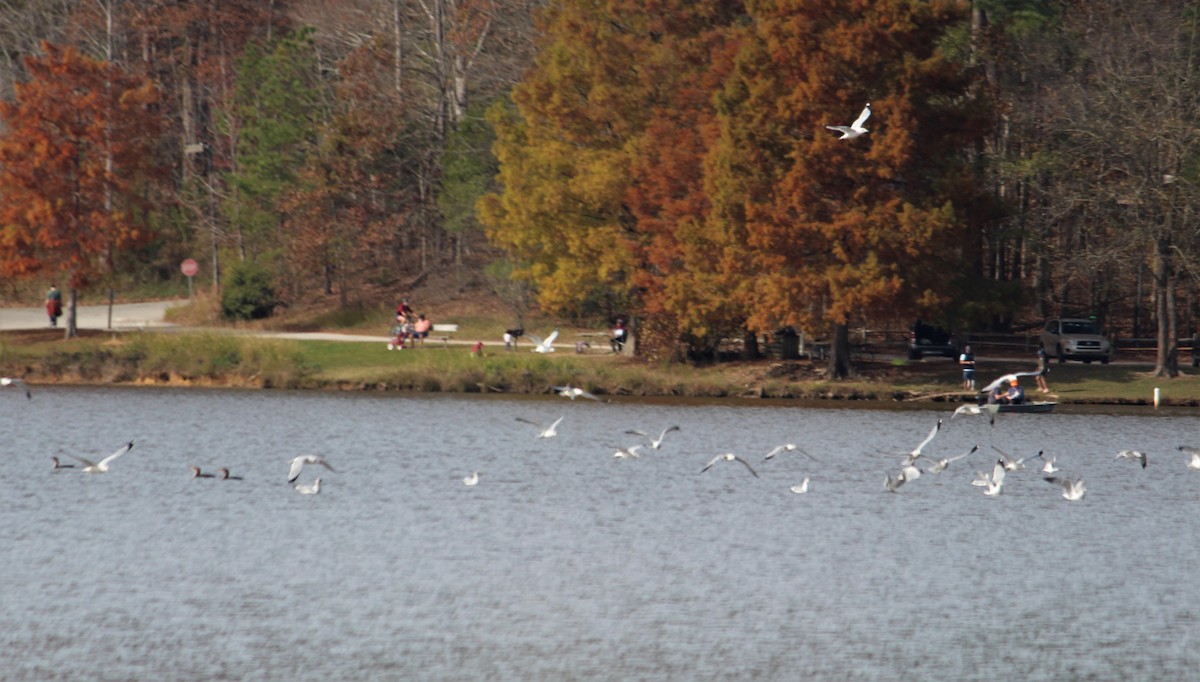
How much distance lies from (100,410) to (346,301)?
25393mm

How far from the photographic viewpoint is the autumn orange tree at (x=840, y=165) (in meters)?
54.5

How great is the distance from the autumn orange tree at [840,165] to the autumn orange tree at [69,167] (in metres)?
25.2

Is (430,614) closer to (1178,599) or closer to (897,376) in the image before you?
(1178,599)

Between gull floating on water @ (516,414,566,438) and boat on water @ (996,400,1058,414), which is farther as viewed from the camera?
boat on water @ (996,400,1058,414)

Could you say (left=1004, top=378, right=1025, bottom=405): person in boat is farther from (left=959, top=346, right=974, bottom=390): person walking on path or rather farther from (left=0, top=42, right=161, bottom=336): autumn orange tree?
(left=0, top=42, right=161, bottom=336): autumn orange tree

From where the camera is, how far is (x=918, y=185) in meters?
57.1

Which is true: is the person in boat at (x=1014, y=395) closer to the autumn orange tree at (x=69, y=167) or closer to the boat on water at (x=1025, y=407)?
the boat on water at (x=1025, y=407)

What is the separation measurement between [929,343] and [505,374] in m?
15.7

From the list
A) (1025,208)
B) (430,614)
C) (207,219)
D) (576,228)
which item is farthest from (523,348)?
(430,614)

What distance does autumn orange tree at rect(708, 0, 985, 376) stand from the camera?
179 feet

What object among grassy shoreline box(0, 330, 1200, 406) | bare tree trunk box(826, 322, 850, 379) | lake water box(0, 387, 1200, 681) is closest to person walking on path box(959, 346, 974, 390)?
grassy shoreline box(0, 330, 1200, 406)

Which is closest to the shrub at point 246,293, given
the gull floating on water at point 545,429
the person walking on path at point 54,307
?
the person walking on path at point 54,307

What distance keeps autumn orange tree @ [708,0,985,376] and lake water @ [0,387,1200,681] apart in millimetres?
6232

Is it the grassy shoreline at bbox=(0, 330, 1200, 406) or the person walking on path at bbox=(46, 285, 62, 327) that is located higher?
the person walking on path at bbox=(46, 285, 62, 327)
